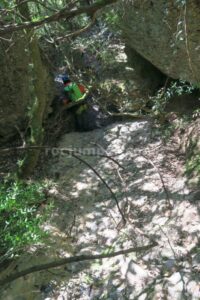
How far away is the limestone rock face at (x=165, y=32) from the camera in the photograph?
3027 mm

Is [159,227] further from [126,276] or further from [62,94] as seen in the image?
[62,94]

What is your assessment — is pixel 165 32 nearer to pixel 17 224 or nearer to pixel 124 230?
pixel 124 230

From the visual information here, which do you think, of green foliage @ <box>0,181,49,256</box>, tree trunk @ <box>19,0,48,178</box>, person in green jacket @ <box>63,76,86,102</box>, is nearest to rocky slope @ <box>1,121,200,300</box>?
tree trunk @ <box>19,0,48,178</box>

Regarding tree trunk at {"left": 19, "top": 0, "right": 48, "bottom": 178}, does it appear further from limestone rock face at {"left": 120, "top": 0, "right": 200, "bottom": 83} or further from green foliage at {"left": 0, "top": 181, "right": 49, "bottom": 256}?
green foliage at {"left": 0, "top": 181, "right": 49, "bottom": 256}

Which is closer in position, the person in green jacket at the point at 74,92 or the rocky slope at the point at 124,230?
the rocky slope at the point at 124,230

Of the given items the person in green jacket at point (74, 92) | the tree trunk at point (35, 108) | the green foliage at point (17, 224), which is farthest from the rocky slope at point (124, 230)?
the person in green jacket at point (74, 92)

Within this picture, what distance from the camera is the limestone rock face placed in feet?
9.93

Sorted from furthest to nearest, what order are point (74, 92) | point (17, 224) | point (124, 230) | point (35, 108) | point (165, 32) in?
point (74, 92)
point (35, 108)
point (165, 32)
point (124, 230)
point (17, 224)

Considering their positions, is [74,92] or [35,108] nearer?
[35,108]

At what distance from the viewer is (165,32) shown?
338cm

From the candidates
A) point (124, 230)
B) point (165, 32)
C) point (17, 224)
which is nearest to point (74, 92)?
point (165, 32)

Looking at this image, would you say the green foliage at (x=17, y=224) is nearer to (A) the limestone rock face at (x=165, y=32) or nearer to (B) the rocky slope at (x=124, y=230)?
(B) the rocky slope at (x=124, y=230)

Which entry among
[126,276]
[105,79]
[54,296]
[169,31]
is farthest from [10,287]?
Answer: [105,79]

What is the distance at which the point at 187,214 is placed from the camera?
307cm
